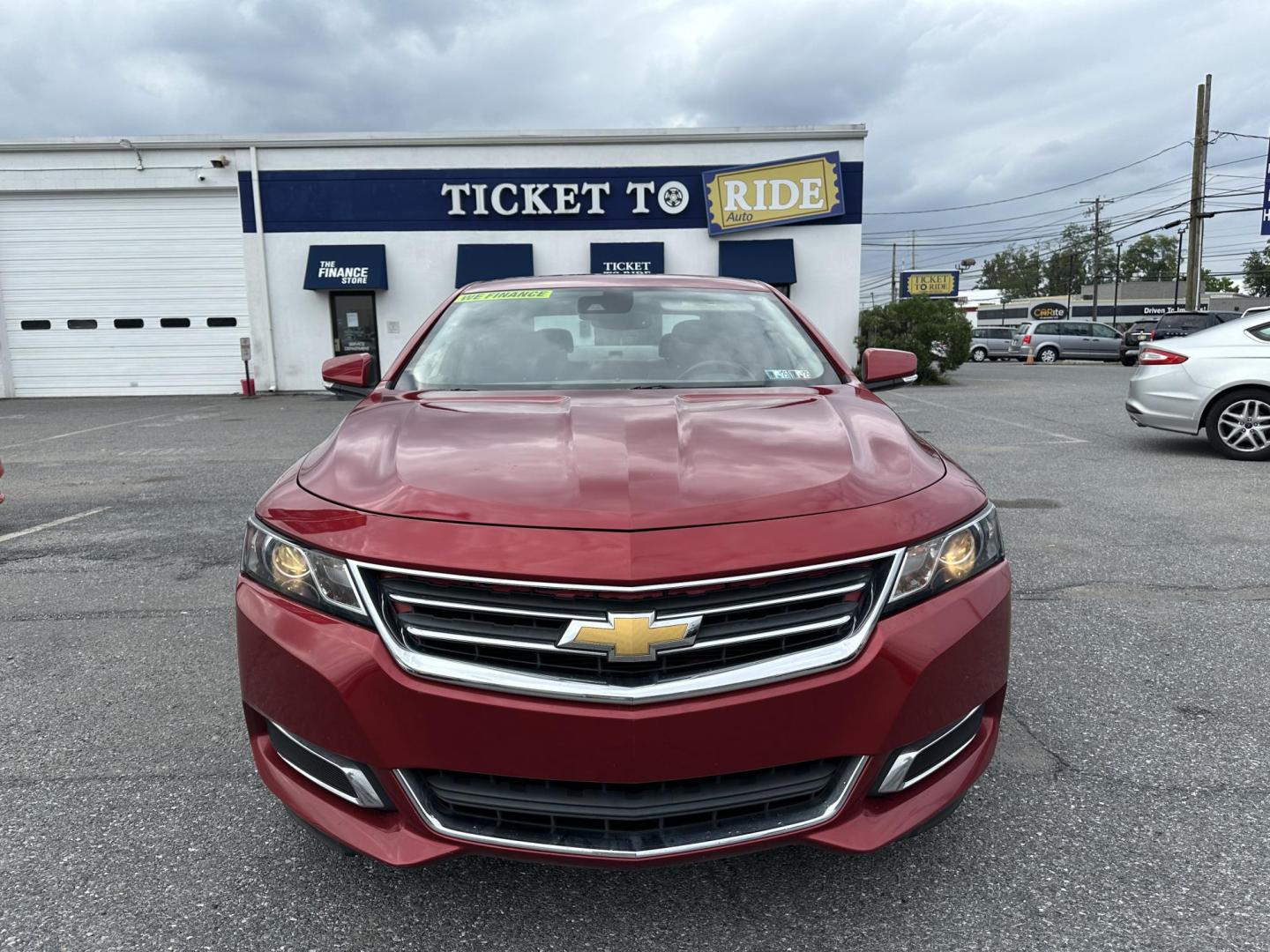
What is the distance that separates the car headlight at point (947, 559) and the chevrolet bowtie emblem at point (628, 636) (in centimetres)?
46

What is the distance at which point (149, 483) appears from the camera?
7.54m

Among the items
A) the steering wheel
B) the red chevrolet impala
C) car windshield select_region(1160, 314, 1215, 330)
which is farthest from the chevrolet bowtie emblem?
car windshield select_region(1160, 314, 1215, 330)

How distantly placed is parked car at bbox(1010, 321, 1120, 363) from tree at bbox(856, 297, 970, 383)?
16.2 m

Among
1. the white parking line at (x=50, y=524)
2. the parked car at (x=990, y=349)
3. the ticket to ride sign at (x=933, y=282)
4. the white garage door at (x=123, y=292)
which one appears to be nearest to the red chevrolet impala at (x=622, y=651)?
the white parking line at (x=50, y=524)

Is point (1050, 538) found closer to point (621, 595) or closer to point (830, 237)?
point (621, 595)

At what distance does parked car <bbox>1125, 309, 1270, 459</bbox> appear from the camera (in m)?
7.68

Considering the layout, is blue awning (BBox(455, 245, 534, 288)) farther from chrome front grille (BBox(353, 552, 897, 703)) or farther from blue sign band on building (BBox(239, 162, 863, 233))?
chrome front grille (BBox(353, 552, 897, 703))

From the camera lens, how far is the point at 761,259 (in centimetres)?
1947

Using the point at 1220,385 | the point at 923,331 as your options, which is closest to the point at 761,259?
the point at 923,331

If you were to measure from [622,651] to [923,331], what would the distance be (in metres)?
18.7

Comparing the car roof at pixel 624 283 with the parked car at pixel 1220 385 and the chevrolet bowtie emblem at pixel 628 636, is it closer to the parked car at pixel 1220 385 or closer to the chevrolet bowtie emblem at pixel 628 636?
the chevrolet bowtie emblem at pixel 628 636

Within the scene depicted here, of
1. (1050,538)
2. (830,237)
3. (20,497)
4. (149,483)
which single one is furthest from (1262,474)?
(830,237)

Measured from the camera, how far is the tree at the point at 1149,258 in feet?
336

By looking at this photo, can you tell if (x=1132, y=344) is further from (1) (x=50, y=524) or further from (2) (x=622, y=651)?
(2) (x=622, y=651)
